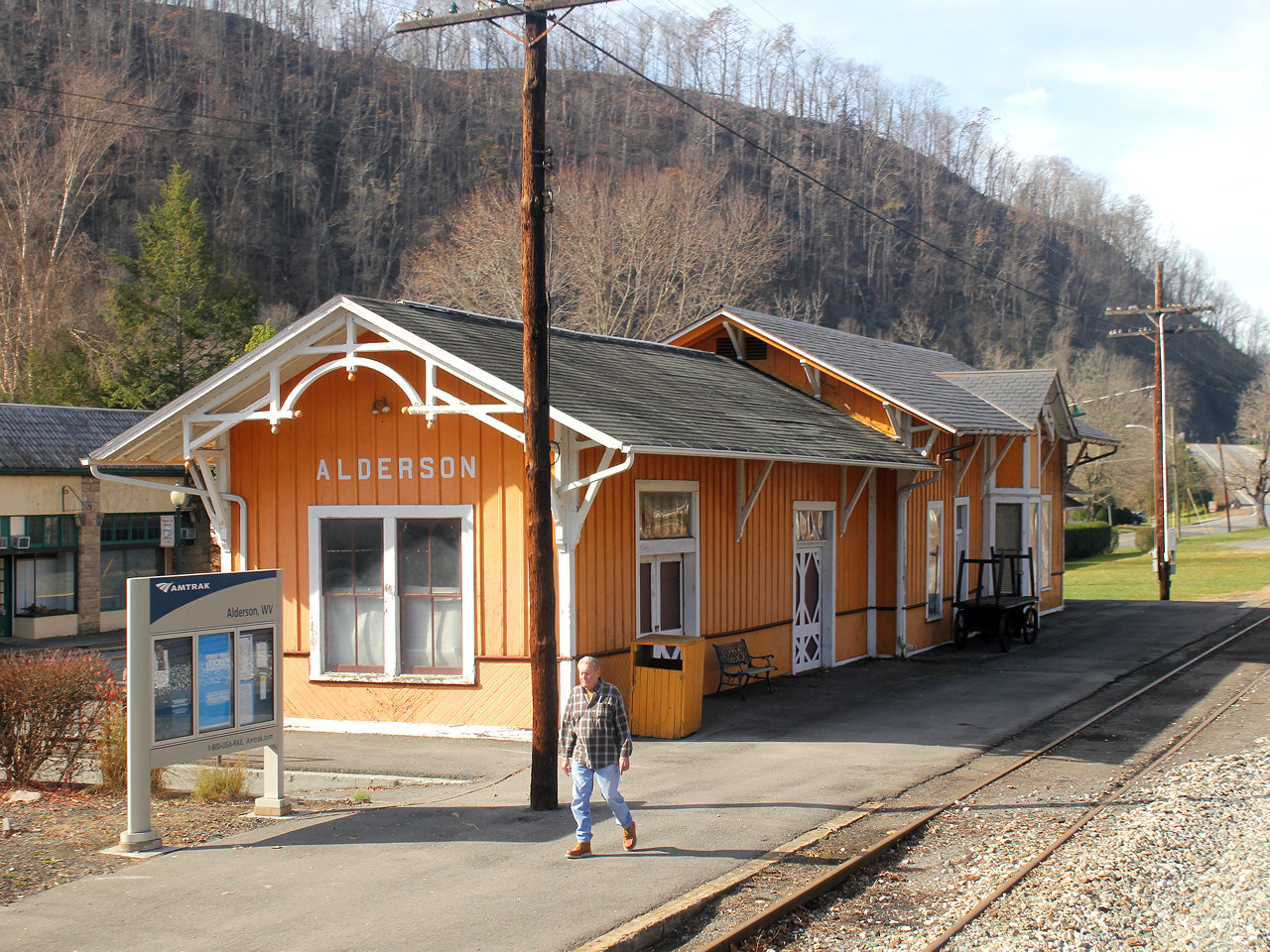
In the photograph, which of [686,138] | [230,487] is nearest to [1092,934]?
[230,487]

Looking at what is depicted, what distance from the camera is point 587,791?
329 inches

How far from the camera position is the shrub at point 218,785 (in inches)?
417

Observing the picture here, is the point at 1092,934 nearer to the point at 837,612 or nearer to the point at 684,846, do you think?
the point at 684,846

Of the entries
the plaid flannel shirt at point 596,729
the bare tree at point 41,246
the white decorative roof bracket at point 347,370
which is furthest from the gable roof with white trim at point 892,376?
the bare tree at point 41,246

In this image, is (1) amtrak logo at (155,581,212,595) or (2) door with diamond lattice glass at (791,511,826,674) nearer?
(1) amtrak logo at (155,581,212,595)

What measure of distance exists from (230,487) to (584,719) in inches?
322

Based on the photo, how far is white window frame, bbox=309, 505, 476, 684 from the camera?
13.4 meters

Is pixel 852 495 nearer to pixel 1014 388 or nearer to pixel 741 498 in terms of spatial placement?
pixel 741 498

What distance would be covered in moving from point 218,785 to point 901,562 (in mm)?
12806

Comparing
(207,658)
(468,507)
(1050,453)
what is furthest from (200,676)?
(1050,453)

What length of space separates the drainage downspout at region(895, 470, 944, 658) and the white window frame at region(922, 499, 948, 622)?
3.05 feet

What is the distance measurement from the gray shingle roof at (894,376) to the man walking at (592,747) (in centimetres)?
1208

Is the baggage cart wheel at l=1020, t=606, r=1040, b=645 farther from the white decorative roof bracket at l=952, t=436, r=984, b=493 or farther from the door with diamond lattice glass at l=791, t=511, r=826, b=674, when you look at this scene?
the door with diamond lattice glass at l=791, t=511, r=826, b=674

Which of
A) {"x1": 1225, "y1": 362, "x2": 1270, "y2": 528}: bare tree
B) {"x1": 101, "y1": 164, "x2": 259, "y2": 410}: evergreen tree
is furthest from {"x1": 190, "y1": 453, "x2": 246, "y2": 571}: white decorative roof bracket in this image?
{"x1": 1225, "y1": 362, "x2": 1270, "y2": 528}: bare tree
